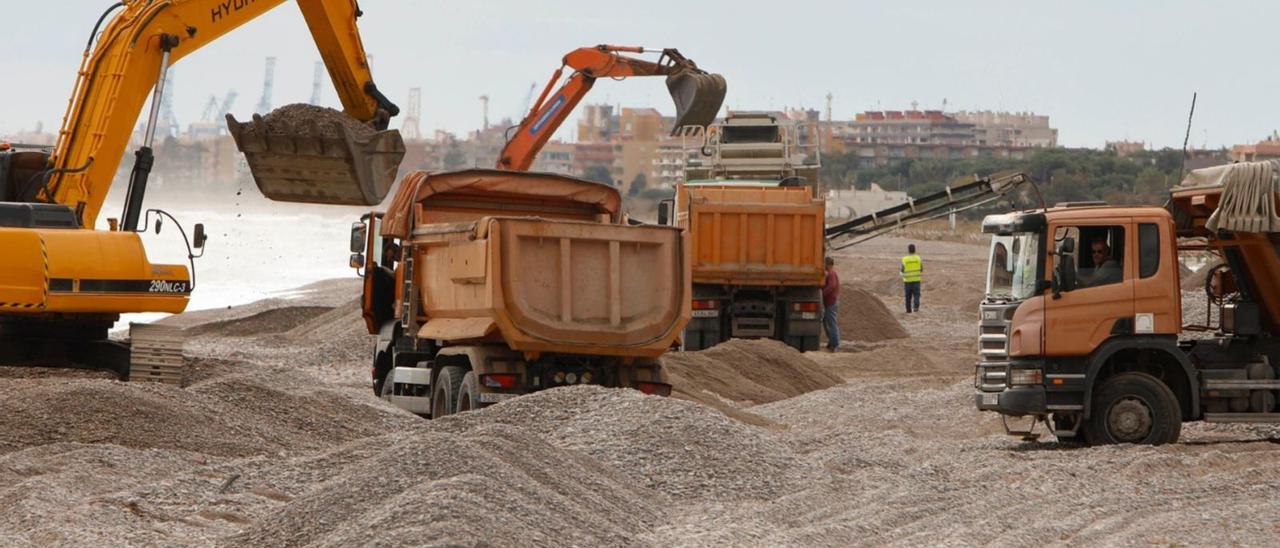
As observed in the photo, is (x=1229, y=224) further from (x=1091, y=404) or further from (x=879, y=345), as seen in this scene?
(x=879, y=345)

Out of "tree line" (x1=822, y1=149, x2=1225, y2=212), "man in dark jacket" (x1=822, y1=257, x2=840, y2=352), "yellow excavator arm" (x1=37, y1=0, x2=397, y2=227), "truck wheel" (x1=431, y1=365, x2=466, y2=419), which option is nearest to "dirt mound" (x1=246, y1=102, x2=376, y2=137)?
"yellow excavator arm" (x1=37, y1=0, x2=397, y2=227)

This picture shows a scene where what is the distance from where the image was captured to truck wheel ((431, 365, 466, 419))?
675 inches

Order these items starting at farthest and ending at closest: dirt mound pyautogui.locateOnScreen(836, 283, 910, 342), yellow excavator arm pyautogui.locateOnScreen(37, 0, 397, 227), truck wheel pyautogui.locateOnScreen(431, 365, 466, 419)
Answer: dirt mound pyautogui.locateOnScreen(836, 283, 910, 342)
truck wheel pyautogui.locateOnScreen(431, 365, 466, 419)
yellow excavator arm pyautogui.locateOnScreen(37, 0, 397, 227)

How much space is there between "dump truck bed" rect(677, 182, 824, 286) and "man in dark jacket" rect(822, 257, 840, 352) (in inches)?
95.3

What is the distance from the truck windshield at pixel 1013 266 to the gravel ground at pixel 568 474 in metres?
1.40

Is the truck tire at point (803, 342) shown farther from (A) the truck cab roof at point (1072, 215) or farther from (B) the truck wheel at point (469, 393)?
(A) the truck cab roof at point (1072, 215)

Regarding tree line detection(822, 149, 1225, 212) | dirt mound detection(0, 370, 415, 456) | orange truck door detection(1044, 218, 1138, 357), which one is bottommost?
dirt mound detection(0, 370, 415, 456)

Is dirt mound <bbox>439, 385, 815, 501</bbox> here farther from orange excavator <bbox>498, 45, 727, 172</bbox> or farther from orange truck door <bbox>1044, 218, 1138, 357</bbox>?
orange excavator <bbox>498, 45, 727, 172</bbox>

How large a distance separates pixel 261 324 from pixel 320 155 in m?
17.4

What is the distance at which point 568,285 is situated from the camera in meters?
16.3

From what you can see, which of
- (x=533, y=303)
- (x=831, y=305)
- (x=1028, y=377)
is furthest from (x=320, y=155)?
(x=831, y=305)

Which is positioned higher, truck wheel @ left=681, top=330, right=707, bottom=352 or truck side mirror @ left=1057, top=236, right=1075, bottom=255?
truck side mirror @ left=1057, top=236, right=1075, bottom=255

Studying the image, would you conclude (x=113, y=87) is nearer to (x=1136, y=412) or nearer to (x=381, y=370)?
(x=381, y=370)

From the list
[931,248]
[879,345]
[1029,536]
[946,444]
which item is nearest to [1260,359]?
[946,444]
